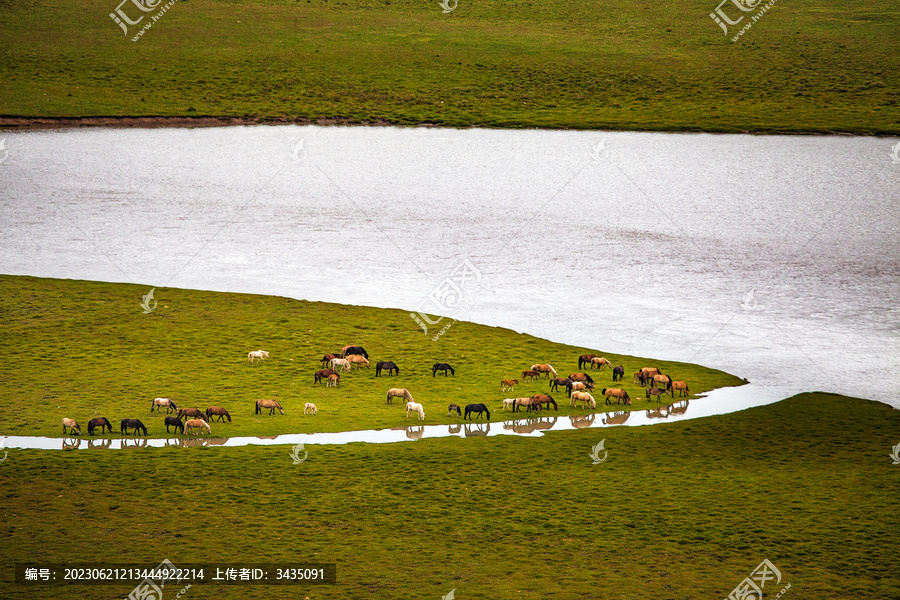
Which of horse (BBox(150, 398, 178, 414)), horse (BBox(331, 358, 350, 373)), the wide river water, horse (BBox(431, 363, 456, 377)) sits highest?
the wide river water

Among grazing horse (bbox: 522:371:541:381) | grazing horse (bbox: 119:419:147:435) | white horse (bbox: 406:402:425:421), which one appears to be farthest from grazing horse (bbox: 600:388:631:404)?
grazing horse (bbox: 119:419:147:435)

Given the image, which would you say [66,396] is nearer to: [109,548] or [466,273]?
[109,548]

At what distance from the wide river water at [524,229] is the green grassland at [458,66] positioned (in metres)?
3.67

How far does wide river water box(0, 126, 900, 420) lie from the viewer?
33.1 m

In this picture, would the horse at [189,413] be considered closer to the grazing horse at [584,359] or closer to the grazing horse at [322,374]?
the grazing horse at [322,374]

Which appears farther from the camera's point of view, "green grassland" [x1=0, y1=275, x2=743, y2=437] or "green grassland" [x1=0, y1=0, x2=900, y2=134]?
"green grassland" [x1=0, y1=0, x2=900, y2=134]

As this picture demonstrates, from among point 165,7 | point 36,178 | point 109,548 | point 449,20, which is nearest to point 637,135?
point 449,20

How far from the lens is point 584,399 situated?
2428 centimetres

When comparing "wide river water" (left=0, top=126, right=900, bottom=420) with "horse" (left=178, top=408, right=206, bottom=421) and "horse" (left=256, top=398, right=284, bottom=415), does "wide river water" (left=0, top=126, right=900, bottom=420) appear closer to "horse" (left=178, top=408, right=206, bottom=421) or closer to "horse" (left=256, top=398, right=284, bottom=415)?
"horse" (left=256, top=398, right=284, bottom=415)

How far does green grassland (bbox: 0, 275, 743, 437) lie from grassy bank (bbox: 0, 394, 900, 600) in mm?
2371

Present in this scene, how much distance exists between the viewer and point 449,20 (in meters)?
83.1

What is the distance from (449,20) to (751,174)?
127 feet

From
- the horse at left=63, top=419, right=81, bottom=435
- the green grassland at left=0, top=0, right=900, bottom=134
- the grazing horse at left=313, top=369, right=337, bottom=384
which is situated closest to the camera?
the horse at left=63, top=419, right=81, bottom=435

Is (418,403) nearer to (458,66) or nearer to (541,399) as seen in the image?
(541,399)
